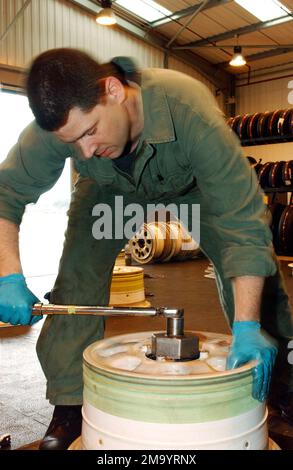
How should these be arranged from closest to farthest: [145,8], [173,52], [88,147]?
[88,147]
[145,8]
[173,52]

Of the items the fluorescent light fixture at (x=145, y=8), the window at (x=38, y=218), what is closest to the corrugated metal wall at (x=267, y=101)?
the fluorescent light fixture at (x=145, y=8)

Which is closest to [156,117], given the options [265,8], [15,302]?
[15,302]

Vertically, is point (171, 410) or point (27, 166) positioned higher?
point (27, 166)

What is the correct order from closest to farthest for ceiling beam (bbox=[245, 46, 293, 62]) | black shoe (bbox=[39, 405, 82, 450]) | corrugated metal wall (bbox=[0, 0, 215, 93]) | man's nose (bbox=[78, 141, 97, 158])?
1. man's nose (bbox=[78, 141, 97, 158])
2. black shoe (bbox=[39, 405, 82, 450])
3. corrugated metal wall (bbox=[0, 0, 215, 93])
4. ceiling beam (bbox=[245, 46, 293, 62])

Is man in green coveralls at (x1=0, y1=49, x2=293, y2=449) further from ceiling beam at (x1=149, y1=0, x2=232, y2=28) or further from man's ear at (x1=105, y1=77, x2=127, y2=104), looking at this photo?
ceiling beam at (x1=149, y1=0, x2=232, y2=28)

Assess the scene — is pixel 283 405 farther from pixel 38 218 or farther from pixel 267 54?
pixel 267 54

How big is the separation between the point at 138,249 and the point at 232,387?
19.9 feet

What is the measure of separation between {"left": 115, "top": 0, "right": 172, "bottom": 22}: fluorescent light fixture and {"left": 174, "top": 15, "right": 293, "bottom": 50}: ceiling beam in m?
0.97

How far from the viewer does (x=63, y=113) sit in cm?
138

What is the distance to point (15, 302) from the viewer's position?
1562 mm

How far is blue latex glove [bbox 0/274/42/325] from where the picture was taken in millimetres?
1563

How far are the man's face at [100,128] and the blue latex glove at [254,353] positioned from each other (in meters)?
0.63

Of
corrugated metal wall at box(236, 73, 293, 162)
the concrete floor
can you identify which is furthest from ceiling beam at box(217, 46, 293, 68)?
the concrete floor

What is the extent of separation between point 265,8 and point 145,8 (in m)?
2.10
